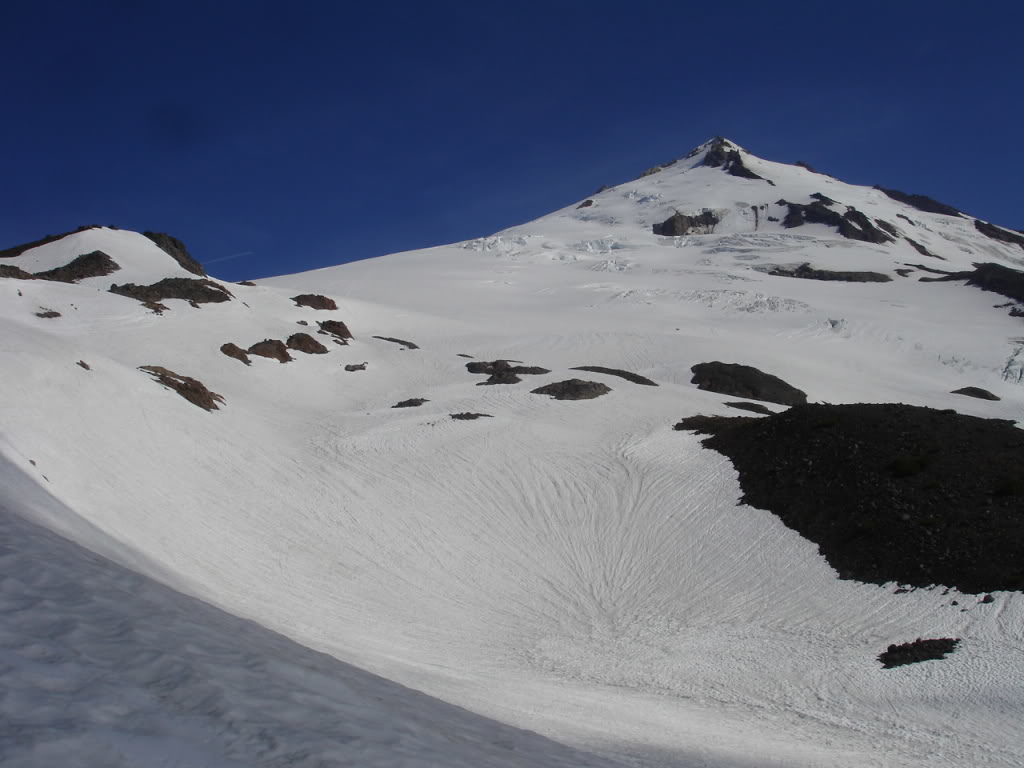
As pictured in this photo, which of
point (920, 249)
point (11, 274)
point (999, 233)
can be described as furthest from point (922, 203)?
point (11, 274)

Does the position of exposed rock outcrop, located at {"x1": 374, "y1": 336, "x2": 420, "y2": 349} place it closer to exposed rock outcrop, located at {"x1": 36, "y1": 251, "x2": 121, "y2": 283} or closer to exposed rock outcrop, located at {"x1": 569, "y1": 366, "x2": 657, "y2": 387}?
exposed rock outcrop, located at {"x1": 569, "y1": 366, "x2": 657, "y2": 387}

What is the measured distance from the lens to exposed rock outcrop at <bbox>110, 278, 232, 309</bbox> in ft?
149

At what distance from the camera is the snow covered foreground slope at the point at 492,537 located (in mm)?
11375

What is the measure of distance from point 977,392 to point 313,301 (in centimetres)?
4951

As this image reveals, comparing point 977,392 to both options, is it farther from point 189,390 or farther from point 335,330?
point 189,390

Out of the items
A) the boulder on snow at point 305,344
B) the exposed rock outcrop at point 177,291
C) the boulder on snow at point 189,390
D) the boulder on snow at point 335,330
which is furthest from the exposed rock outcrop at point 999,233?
the boulder on snow at point 189,390

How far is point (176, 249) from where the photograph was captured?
6016 cm

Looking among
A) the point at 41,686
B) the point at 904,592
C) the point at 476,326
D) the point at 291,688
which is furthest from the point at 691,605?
the point at 476,326

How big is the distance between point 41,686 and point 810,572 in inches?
678

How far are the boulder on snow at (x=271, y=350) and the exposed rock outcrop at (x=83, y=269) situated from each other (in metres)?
17.4

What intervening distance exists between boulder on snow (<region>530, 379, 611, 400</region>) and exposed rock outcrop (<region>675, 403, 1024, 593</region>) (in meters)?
9.30

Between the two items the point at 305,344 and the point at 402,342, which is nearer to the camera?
the point at 305,344

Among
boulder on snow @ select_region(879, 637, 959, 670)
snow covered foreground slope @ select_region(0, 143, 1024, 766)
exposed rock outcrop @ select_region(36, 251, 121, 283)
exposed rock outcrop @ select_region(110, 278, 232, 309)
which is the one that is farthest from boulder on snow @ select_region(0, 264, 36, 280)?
boulder on snow @ select_region(879, 637, 959, 670)

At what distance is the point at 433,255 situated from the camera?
119m
